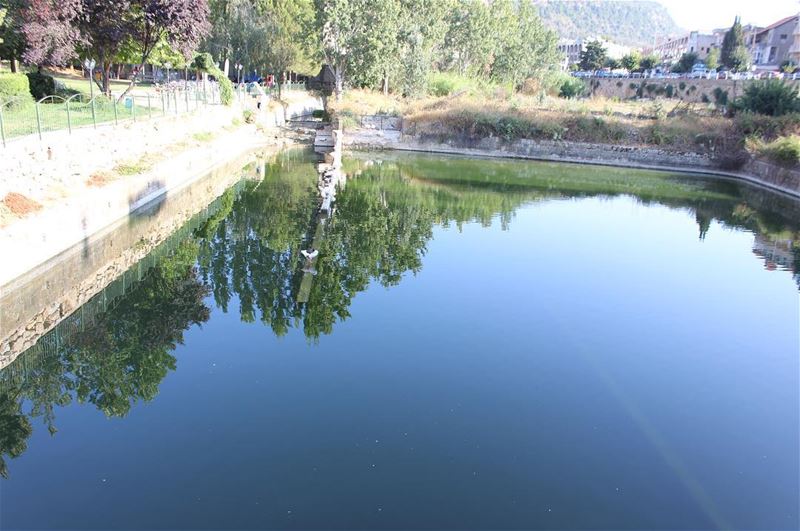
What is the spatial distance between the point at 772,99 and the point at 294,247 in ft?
100

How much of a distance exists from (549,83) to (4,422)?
55715mm

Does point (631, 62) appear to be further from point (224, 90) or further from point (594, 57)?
point (224, 90)

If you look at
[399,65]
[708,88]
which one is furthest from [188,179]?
[708,88]

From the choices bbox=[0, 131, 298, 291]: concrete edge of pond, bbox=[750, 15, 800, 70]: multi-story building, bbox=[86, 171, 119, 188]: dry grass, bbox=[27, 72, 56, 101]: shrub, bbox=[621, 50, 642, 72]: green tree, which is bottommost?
bbox=[0, 131, 298, 291]: concrete edge of pond

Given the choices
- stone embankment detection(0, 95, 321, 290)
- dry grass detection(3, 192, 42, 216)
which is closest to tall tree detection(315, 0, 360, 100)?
stone embankment detection(0, 95, 321, 290)

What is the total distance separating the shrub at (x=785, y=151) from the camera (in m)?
27.5

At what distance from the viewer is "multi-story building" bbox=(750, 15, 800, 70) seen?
3332 inches

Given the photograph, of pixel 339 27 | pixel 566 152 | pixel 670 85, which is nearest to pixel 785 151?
pixel 566 152

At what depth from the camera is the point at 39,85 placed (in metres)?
24.0

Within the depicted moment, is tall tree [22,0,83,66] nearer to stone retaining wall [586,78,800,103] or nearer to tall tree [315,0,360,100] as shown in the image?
tall tree [315,0,360,100]

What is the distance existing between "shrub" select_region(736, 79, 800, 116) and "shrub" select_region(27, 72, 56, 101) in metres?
35.2

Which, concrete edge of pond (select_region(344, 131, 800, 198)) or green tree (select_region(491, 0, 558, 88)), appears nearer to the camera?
concrete edge of pond (select_region(344, 131, 800, 198))

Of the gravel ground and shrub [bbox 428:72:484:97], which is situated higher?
shrub [bbox 428:72:484:97]

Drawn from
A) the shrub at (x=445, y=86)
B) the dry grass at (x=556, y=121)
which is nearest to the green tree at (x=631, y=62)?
the shrub at (x=445, y=86)
